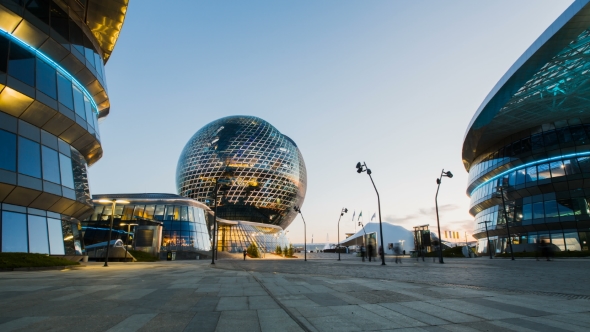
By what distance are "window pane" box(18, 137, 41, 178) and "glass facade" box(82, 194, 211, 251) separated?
24864mm

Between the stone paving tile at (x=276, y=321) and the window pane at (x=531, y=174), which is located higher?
the window pane at (x=531, y=174)

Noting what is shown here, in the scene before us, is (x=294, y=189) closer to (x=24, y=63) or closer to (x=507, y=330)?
(x=24, y=63)

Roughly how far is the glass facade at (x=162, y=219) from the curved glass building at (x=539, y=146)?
4281cm

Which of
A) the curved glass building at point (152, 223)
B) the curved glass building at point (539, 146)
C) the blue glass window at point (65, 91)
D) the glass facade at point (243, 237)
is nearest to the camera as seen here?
the blue glass window at point (65, 91)

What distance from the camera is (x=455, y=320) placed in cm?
473

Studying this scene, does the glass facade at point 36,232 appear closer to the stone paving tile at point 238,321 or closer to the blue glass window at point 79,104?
the blue glass window at point 79,104

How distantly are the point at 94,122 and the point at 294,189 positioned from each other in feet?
225

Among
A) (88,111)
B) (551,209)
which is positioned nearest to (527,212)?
(551,209)

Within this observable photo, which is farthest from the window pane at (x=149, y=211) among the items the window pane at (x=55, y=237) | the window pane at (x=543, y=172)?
the window pane at (x=543, y=172)

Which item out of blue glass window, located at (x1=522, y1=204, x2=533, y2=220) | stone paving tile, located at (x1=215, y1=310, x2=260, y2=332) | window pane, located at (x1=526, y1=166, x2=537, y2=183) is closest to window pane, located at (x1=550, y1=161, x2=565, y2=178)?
window pane, located at (x1=526, y1=166, x2=537, y2=183)

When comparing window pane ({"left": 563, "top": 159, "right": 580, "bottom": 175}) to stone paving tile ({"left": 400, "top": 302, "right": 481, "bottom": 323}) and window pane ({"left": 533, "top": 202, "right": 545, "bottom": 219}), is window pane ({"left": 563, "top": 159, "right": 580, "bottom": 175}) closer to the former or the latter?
window pane ({"left": 533, "top": 202, "right": 545, "bottom": 219})

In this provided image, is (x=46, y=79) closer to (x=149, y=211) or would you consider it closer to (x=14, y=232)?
(x=14, y=232)

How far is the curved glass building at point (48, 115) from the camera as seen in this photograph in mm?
18125

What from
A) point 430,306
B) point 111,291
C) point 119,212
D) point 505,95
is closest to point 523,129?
point 505,95
